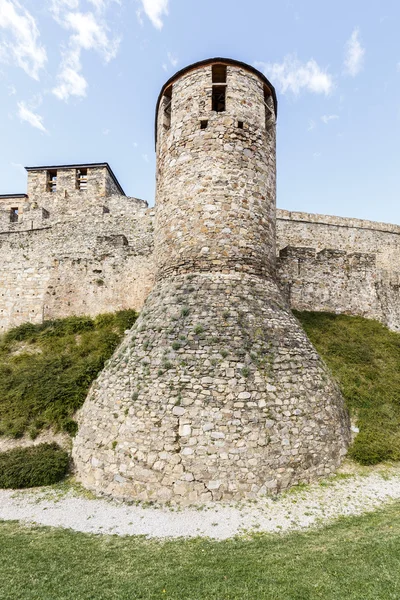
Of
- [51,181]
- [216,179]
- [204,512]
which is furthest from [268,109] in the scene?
[51,181]

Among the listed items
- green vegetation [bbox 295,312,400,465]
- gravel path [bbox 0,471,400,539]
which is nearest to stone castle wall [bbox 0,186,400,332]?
green vegetation [bbox 295,312,400,465]

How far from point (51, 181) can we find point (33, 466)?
23856 millimetres

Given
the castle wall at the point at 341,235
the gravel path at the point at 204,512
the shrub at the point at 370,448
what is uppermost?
the castle wall at the point at 341,235

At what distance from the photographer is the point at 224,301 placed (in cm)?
935

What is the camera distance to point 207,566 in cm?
529

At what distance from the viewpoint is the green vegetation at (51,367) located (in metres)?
10.4

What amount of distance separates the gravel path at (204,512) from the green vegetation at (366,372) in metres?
1.42

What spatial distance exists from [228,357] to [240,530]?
3541 millimetres

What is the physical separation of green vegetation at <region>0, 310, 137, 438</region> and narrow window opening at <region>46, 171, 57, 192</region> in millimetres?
15368

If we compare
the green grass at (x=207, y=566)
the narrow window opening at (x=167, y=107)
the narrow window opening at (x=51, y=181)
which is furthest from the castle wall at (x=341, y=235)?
the green grass at (x=207, y=566)

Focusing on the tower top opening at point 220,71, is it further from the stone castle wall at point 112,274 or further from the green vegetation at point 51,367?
the green vegetation at point 51,367

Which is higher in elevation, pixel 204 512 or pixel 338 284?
pixel 338 284

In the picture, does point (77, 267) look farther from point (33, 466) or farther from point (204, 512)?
point (204, 512)

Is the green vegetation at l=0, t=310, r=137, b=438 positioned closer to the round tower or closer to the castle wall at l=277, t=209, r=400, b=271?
the round tower
